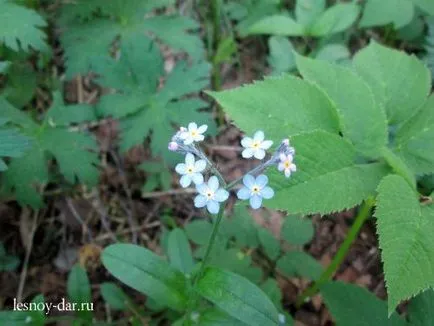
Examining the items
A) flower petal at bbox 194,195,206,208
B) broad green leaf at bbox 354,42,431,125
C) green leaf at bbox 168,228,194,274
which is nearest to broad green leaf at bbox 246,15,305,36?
broad green leaf at bbox 354,42,431,125

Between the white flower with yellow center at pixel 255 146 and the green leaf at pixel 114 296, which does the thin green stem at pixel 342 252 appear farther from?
the green leaf at pixel 114 296

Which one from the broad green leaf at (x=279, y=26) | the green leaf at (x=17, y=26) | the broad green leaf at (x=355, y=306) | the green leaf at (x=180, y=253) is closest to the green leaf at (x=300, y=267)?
the broad green leaf at (x=355, y=306)

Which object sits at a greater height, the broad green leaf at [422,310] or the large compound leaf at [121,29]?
the large compound leaf at [121,29]

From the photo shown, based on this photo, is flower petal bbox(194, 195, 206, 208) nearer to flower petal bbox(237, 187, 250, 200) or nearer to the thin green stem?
flower petal bbox(237, 187, 250, 200)

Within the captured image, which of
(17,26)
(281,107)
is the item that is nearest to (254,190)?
(281,107)

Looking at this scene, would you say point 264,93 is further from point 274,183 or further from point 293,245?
point 293,245

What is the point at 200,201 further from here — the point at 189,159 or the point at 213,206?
the point at 189,159

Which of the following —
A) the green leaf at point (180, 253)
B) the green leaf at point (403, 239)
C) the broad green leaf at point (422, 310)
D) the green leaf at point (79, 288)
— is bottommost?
the green leaf at point (79, 288)
